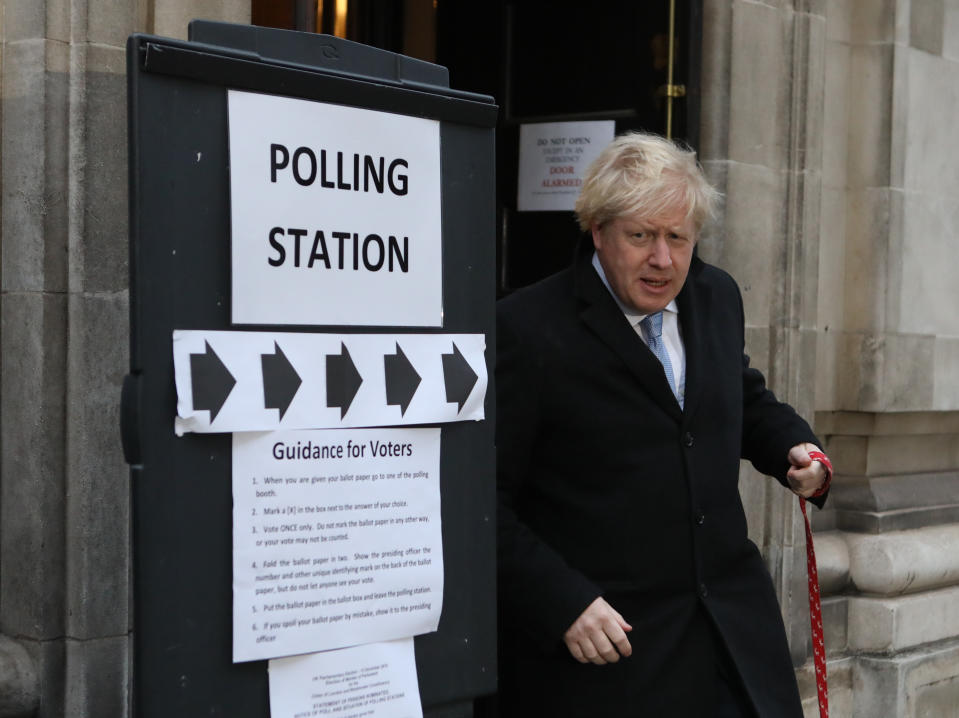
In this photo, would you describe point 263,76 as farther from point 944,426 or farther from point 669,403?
point 944,426

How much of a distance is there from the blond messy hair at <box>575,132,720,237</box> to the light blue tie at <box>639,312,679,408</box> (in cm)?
24

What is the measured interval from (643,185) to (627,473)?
0.63 m

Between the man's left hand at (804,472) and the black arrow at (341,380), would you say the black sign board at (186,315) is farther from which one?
the man's left hand at (804,472)

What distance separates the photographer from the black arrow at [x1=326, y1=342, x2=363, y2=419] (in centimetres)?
231

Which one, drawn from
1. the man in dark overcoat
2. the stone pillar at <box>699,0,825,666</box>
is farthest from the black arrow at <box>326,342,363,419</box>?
the stone pillar at <box>699,0,825,666</box>

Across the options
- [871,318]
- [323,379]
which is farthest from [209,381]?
[871,318]

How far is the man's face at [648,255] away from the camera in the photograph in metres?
3.08

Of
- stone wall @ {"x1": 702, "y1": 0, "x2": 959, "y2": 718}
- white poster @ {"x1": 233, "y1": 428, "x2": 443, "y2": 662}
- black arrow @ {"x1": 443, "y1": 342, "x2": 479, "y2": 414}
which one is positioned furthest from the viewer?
stone wall @ {"x1": 702, "y1": 0, "x2": 959, "y2": 718}

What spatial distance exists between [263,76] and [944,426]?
5328mm

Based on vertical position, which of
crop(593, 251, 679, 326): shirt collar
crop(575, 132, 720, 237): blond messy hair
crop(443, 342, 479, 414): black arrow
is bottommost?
crop(443, 342, 479, 414): black arrow

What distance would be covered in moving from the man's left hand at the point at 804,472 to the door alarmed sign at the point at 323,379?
3.63 ft

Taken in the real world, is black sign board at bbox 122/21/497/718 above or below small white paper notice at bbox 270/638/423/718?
above

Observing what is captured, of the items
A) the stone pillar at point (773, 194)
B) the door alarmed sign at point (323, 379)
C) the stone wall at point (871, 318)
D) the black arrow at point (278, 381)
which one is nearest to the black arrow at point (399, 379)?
the door alarmed sign at point (323, 379)

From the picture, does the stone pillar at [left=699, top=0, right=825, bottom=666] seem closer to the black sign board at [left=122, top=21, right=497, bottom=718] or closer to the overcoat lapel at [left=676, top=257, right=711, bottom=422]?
the overcoat lapel at [left=676, top=257, right=711, bottom=422]
